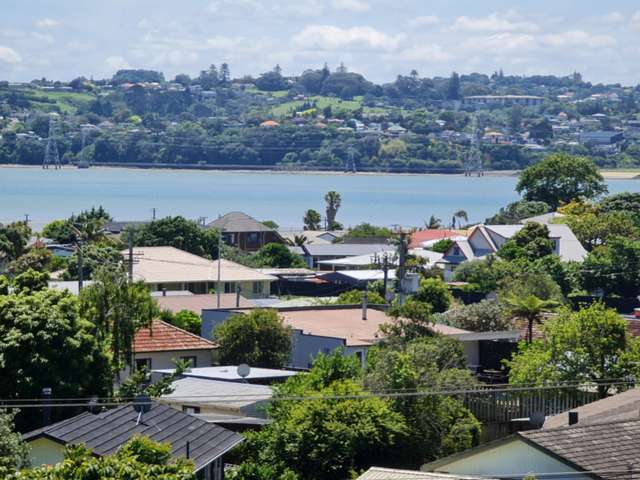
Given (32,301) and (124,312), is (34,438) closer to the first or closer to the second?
(32,301)

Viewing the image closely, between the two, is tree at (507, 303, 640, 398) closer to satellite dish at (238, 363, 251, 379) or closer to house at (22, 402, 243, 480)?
satellite dish at (238, 363, 251, 379)

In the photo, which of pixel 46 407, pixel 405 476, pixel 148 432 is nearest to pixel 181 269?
pixel 46 407

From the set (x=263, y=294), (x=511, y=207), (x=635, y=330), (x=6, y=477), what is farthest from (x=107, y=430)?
(x=511, y=207)

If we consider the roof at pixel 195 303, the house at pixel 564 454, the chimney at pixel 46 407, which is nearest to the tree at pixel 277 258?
the roof at pixel 195 303

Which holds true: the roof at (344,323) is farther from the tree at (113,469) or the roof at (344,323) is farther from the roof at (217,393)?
the tree at (113,469)

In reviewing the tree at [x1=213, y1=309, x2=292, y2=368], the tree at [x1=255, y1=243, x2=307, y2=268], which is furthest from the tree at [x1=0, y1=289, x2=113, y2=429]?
the tree at [x1=255, y1=243, x2=307, y2=268]

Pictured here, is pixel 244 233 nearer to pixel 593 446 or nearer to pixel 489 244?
pixel 489 244
